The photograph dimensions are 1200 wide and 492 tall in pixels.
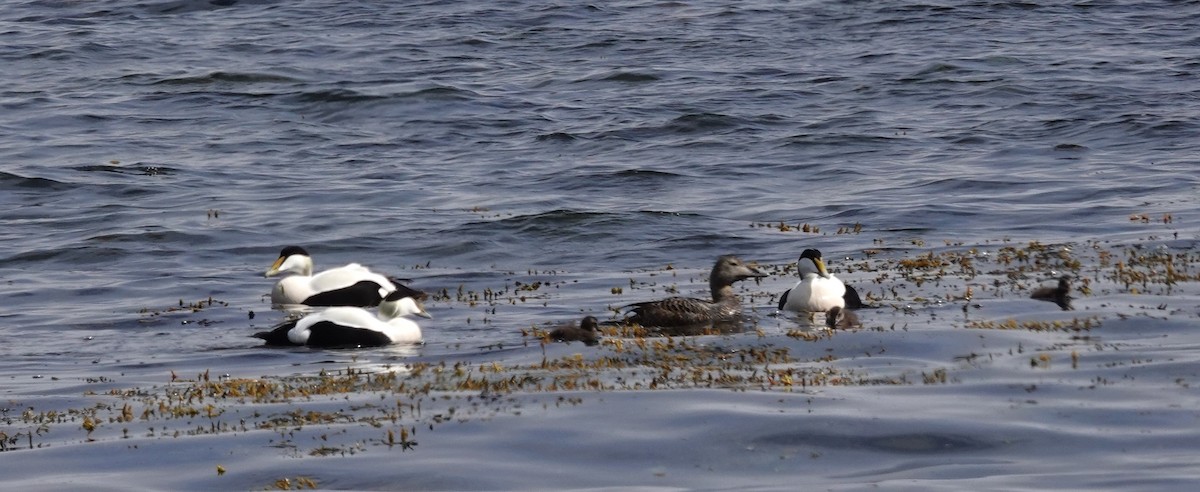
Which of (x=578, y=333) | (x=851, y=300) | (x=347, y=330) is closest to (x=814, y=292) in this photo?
(x=851, y=300)

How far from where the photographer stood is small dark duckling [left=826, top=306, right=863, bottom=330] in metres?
13.2

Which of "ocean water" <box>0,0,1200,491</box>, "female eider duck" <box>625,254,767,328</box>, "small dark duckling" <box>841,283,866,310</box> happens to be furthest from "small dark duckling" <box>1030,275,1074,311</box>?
"female eider duck" <box>625,254,767,328</box>

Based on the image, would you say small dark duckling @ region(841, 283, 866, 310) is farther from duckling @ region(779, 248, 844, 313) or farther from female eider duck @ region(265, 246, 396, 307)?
female eider duck @ region(265, 246, 396, 307)

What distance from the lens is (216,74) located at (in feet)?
119

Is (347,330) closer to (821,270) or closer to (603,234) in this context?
(821,270)

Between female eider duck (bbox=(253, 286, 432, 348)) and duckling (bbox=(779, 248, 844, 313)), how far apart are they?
10.4ft

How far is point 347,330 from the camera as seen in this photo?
13.5m

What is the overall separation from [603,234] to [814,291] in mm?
6616

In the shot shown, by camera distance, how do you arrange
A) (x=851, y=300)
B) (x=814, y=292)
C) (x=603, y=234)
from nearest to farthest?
(x=814, y=292) → (x=851, y=300) → (x=603, y=234)

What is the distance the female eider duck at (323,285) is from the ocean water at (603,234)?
1.20 feet

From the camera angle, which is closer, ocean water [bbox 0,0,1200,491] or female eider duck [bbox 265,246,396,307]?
ocean water [bbox 0,0,1200,491]

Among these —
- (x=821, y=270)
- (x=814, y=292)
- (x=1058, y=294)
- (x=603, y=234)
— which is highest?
(x=603, y=234)

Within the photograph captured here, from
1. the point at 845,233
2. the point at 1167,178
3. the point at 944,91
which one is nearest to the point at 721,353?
the point at 845,233

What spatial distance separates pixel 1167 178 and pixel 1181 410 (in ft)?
44.8
